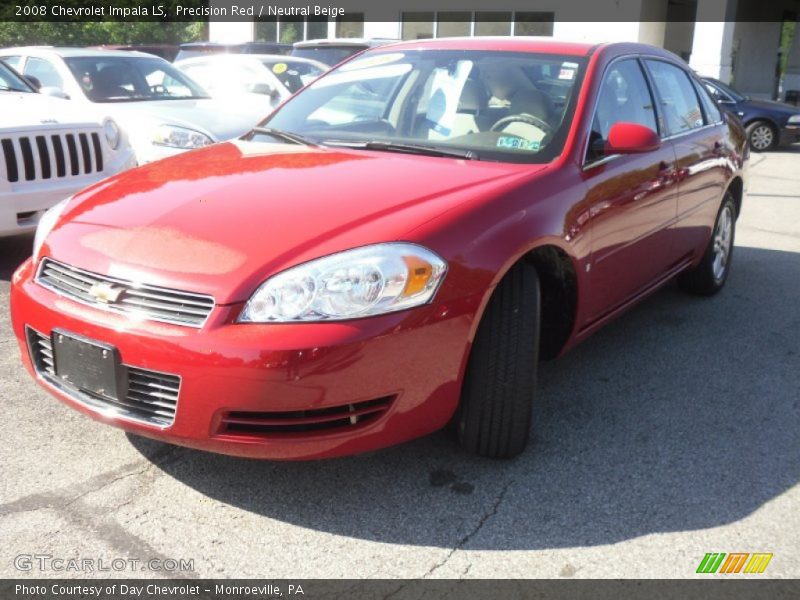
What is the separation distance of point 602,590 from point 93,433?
203 centimetres

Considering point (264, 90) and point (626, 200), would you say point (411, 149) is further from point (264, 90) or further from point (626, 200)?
point (264, 90)

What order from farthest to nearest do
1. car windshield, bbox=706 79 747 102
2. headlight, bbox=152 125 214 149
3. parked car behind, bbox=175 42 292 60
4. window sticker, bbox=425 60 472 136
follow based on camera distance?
car windshield, bbox=706 79 747 102 < parked car behind, bbox=175 42 292 60 < headlight, bbox=152 125 214 149 < window sticker, bbox=425 60 472 136

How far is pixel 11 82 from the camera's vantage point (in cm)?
669

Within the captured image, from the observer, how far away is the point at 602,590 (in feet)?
8.25

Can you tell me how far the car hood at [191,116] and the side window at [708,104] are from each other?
332cm

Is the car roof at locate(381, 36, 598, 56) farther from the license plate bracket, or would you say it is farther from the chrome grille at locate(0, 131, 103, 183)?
the chrome grille at locate(0, 131, 103, 183)

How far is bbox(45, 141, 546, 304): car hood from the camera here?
2727 mm

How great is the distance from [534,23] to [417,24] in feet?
10.5

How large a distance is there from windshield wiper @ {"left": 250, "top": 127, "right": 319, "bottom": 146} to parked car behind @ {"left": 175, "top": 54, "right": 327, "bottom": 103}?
6801mm

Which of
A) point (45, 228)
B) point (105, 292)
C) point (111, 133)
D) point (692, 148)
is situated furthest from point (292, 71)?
point (105, 292)

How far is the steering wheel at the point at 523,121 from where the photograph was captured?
3673mm

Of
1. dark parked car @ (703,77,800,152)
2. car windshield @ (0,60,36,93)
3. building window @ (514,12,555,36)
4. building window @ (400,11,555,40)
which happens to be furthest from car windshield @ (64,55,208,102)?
building window @ (514,12,555,36)

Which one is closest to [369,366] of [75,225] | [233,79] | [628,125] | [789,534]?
[75,225]

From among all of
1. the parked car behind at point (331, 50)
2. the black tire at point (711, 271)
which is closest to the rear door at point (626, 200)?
the black tire at point (711, 271)
